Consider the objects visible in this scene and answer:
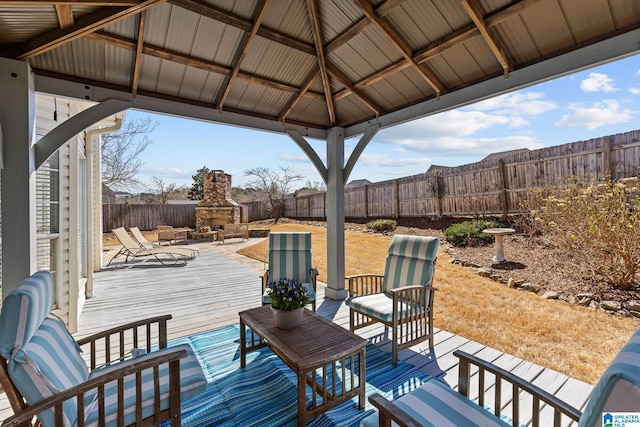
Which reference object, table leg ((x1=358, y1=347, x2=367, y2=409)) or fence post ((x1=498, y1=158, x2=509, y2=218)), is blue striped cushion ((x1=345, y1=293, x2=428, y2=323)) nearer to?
table leg ((x1=358, y1=347, x2=367, y2=409))

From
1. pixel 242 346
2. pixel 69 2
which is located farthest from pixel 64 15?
pixel 242 346

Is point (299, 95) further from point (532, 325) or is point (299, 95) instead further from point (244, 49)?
point (532, 325)

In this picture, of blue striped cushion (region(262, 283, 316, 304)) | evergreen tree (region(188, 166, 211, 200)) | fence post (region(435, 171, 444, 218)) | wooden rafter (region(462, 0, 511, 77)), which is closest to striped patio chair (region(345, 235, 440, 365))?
blue striped cushion (region(262, 283, 316, 304))

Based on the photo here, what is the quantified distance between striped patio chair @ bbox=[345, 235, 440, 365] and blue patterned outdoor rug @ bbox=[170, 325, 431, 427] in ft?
0.92

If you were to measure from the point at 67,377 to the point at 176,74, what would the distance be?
9.69 ft

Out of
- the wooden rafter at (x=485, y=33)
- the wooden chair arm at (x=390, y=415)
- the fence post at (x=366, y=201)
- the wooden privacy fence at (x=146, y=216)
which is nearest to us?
the wooden chair arm at (x=390, y=415)

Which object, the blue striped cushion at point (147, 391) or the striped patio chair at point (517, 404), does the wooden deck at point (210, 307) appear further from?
the blue striped cushion at point (147, 391)

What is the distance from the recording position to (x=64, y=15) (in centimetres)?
205

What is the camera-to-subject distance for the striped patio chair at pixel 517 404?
0.73 meters

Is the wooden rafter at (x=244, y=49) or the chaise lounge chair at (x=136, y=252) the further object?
the chaise lounge chair at (x=136, y=252)

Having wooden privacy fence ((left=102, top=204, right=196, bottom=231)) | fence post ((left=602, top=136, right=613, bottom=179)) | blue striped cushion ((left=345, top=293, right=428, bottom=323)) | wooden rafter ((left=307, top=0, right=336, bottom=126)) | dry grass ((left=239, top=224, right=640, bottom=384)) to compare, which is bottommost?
dry grass ((left=239, top=224, right=640, bottom=384))

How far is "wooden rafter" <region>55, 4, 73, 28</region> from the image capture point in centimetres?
199

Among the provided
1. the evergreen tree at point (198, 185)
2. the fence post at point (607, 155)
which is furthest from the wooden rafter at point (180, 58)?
the evergreen tree at point (198, 185)

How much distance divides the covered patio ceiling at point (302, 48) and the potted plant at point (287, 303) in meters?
2.42
